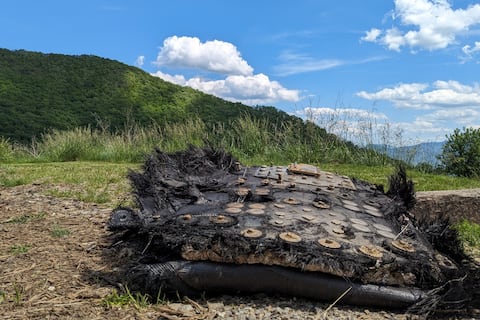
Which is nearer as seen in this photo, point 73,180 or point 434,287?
point 434,287

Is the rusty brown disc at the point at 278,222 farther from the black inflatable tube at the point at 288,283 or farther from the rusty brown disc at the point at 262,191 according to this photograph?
the rusty brown disc at the point at 262,191

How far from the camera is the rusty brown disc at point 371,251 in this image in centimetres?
195

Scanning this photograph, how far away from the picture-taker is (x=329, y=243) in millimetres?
1985

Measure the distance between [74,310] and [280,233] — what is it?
875mm

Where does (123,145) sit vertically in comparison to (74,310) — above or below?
A: above

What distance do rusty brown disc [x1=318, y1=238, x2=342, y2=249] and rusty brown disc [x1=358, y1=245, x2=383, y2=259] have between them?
0.10 meters

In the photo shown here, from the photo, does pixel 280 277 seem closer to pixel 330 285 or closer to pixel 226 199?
pixel 330 285

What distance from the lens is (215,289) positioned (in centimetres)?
196

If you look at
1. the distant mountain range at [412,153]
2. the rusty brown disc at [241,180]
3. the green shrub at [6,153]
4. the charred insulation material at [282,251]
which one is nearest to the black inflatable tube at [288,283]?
Result: the charred insulation material at [282,251]

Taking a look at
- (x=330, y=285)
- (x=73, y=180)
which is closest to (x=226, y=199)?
(x=330, y=285)

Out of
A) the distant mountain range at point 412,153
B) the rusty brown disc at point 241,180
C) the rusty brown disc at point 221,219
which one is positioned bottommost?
the rusty brown disc at point 221,219

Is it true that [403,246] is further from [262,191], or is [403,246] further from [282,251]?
[262,191]

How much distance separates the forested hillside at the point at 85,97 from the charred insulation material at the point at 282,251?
15.7m

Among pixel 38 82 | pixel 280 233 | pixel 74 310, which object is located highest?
pixel 38 82
